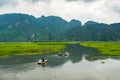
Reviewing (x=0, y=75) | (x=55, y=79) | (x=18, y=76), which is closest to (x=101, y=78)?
(x=55, y=79)

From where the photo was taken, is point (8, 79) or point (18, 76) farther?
point (18, 76)

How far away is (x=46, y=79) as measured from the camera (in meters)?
40.9

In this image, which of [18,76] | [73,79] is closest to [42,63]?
[18,76]

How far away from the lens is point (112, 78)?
4247 cm

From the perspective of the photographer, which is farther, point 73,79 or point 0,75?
point 0,75

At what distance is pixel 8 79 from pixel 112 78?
19850mm

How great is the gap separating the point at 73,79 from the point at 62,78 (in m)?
2.24

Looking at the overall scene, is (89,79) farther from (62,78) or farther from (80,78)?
(62,78)

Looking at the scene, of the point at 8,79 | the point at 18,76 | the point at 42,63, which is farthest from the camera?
the point at 42,63

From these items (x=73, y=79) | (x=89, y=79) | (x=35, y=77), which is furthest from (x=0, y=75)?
(x=89, y=79)

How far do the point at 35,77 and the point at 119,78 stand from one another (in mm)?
16381

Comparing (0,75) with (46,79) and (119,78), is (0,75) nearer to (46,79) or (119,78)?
(46,79)

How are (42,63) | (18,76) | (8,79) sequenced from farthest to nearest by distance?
1. (42,63)
2. (18,76)
3. (8,79)

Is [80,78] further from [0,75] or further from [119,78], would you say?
[0,75]
